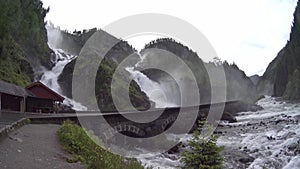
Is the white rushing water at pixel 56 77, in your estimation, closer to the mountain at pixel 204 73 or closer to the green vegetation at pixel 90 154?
the mountain at pixel 204 73

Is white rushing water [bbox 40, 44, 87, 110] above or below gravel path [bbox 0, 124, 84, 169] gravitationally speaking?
above

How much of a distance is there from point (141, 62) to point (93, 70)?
37.1m

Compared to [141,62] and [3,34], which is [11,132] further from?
[141,62]

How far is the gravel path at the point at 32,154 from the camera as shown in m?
8.68

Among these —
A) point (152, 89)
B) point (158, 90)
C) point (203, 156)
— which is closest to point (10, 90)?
point (203, 156)

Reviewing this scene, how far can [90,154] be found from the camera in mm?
10258

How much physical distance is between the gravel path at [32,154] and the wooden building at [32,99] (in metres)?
15.4

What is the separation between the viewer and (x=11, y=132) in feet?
44.4

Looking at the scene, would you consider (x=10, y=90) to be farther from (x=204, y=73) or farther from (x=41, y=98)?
(x=204, y=73)

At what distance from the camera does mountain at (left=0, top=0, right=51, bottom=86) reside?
37963mm

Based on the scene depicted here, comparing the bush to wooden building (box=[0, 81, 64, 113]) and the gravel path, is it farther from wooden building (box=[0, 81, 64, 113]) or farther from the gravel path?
wooden building (box=[0, 81, 64, 113])

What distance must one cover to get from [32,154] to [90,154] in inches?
68.2

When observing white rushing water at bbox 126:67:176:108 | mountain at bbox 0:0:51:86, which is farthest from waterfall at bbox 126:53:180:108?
mountain at bbox 0:0:51:86

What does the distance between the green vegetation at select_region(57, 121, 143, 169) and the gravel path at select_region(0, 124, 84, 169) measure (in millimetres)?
361
